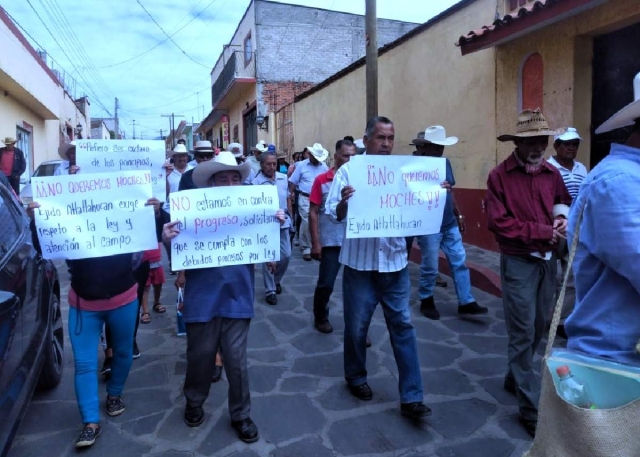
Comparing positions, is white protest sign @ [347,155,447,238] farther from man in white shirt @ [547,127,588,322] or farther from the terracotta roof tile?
the terracotta roof tile

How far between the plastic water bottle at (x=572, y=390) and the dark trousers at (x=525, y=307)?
172cm

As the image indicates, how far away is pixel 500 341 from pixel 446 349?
55cm

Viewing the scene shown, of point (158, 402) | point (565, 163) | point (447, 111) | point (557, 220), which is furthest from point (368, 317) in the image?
point (447, 111)

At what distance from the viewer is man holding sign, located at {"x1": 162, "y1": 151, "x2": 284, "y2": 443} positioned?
322 cm

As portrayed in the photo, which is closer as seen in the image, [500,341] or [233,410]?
[233,410]

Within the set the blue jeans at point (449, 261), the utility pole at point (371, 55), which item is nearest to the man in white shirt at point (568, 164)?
the blue jeans at point (449, 261)

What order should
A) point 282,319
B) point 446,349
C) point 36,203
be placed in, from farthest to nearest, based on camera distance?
point 282,319 < point 446,349 < point 36,203

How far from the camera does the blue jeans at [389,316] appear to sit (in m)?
3.52

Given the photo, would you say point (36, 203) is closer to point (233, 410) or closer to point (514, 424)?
point (233, 410)

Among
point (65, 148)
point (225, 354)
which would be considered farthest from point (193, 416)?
point (65, 148)

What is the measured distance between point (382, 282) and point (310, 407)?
100 centimetres

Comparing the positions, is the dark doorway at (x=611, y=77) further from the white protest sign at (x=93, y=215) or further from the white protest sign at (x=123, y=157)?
the white protest sign at (x=93, y=215)

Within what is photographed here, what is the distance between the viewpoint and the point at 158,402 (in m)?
3.86

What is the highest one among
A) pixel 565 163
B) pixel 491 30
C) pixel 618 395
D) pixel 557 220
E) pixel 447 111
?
pixel 491 30
